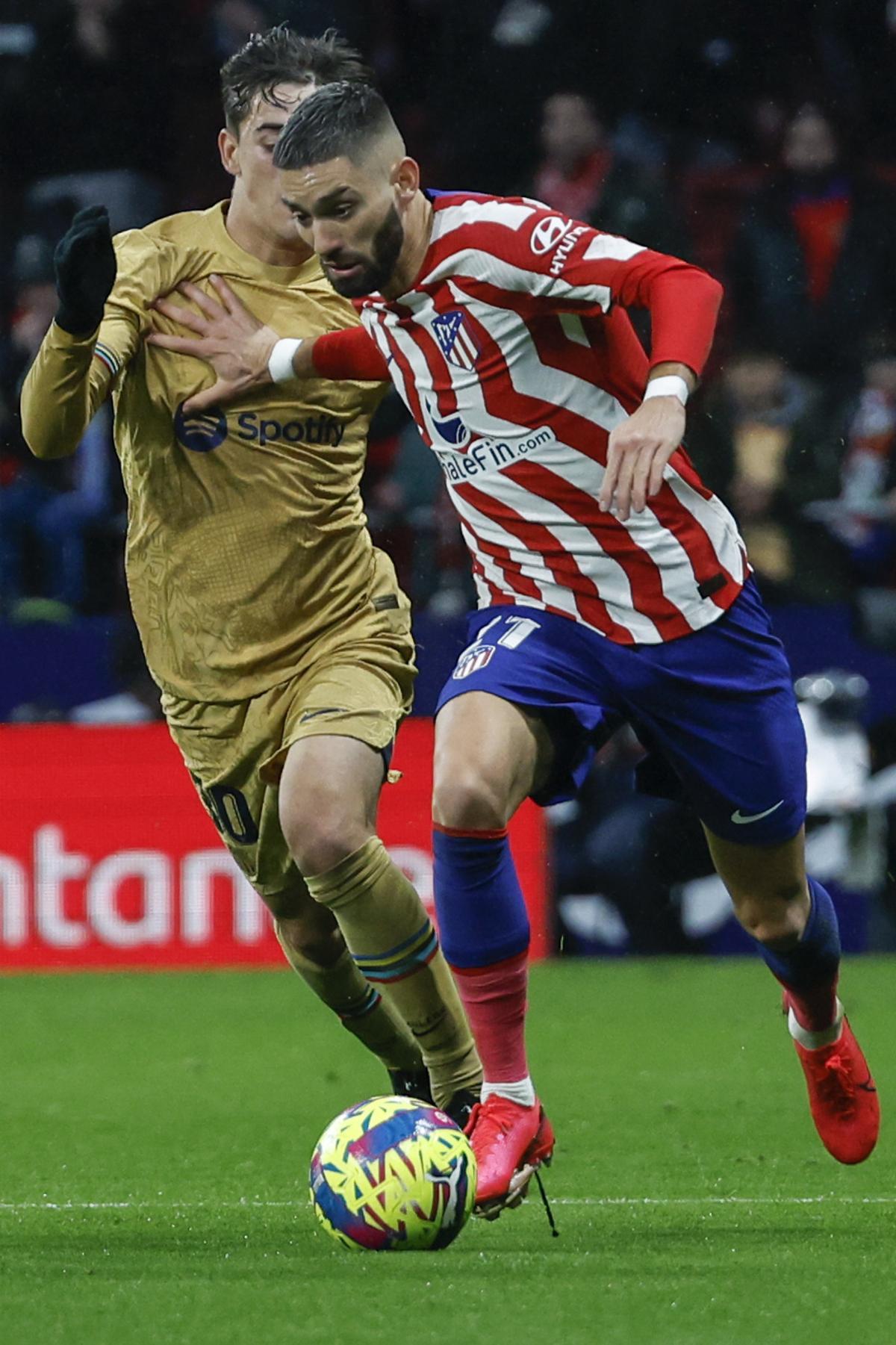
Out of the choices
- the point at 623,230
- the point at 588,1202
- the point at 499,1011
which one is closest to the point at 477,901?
the point at 499,1011

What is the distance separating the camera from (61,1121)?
5980 mm

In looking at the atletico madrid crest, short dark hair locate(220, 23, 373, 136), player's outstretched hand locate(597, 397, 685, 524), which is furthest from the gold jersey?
player's outstretched hand locate(597, 397, 685, 524)

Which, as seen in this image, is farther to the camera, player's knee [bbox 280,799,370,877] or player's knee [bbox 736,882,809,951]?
player's knee [bbox 736,882,809,951]

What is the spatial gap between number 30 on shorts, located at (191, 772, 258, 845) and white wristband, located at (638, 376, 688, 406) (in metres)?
1.60

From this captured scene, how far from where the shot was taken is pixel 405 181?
4234 millimetres

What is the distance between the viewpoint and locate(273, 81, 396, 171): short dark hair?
4.14m

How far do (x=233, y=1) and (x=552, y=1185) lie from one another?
27.4 feet

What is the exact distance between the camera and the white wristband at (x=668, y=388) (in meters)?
3.95

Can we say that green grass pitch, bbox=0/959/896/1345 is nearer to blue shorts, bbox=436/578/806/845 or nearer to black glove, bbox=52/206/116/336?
blue shorts, bbox=436/578/806/845

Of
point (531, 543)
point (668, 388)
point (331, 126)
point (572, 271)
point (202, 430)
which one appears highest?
point (331, 126)

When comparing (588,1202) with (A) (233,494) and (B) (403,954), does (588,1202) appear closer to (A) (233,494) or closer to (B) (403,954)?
(B) (403,954)

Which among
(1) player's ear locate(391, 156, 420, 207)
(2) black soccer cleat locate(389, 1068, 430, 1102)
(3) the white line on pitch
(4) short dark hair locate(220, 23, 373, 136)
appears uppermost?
(4) short dark hair locate(220, 23, 373, 136)

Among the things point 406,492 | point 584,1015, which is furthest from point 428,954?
point 406,492

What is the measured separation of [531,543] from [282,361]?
33.6 inches
